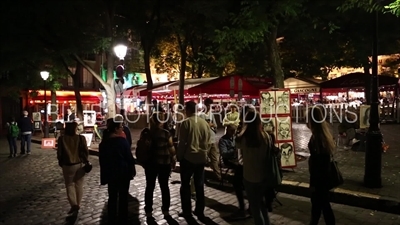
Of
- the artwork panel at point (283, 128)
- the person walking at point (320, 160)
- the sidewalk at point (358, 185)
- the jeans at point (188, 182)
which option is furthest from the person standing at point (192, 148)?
the artwork panel at point (283, 128)

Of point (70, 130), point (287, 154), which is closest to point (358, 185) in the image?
point (287, 154)

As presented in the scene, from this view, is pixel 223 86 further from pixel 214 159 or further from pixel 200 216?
pixel 200 216

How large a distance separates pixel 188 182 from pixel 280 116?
3650 mm

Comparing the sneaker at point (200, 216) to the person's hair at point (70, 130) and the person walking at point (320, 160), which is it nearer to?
the person walking at point (320, 160)

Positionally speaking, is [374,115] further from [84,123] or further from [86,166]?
[84,123]

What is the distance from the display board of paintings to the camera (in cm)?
852

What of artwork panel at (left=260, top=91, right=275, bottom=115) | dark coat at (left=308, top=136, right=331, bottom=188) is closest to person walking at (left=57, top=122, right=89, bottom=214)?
dark coat at (left=308, top=136, right=331, bottom=188)

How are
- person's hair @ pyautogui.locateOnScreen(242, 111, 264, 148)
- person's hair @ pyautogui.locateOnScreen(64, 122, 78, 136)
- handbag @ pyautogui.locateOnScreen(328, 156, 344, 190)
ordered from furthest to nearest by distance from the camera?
person's hair @ pyautogui.locateOnScreen(64, 122, 78, 136) < handbag @ pyautogui.locateOnScreen(328, 156, 344, 190) < person's hair @ pyautogui.locateOnScreen(242, 111, 264, 148)

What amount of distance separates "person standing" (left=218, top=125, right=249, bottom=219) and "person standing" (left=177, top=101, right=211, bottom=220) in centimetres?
66

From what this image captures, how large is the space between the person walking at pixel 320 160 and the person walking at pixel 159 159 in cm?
227

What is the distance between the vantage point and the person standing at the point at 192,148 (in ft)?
18.4

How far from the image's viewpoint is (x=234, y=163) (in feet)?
21.0

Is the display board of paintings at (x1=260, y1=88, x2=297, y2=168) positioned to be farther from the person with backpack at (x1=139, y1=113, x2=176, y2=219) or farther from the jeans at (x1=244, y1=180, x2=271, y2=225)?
the jeans at (x1=244, y1=180, x2=271, y2=225)

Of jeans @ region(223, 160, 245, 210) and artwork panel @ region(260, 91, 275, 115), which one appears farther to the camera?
artwork panel @ region(260, 91, 275, 115)
